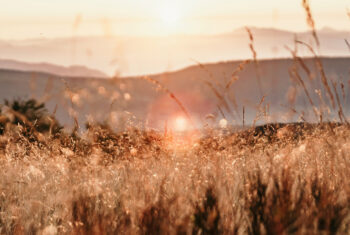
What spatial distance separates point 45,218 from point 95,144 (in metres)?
2.24

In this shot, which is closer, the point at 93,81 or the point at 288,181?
the point at 288,181

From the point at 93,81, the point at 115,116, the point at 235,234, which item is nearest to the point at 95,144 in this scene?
the point at 115,116

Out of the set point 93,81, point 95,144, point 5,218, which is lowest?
point 5,218

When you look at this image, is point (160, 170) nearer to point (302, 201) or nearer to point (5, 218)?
point (5, 218)

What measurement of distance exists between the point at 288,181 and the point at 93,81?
32.4 m

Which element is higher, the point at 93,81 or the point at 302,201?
the point at 93,81

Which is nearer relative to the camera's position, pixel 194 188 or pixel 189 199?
pixel 189 199

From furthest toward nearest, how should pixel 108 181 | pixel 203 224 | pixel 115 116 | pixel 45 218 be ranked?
pixel 115 116 → pixel 108 181 → pixel 45 218 → pixel 203 224

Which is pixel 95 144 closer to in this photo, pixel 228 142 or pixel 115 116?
pixel 115 116

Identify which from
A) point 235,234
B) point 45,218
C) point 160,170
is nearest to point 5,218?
point 45,218

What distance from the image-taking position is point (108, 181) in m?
3.62

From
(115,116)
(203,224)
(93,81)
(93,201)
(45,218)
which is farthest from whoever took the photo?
(93,81)

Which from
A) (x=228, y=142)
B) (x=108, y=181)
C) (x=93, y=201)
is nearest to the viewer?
(x=93, y=201)

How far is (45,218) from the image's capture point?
120 inches
